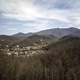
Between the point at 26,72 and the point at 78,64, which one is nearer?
the point at 26,72

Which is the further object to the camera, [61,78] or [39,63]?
[39,63]

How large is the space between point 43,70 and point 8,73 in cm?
617

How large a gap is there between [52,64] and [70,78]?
18.7 ft

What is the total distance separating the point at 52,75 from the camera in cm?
2416

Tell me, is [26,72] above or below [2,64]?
below

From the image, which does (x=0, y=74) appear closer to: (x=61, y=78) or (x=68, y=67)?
(x=61, y=78)

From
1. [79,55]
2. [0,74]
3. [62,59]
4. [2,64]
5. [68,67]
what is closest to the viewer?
[0,74]

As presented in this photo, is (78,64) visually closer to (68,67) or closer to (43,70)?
(68,67)

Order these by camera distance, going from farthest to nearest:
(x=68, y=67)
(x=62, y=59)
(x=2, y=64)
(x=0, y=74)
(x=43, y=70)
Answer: (x=62, y=59) < (x=68, y=67) < (x=43, y=70) < (x=2, y=64) < (x=0, y=74)

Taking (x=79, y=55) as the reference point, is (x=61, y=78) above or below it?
below

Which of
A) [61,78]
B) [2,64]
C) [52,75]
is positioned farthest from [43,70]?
[2,64]

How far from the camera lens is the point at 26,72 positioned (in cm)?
2403

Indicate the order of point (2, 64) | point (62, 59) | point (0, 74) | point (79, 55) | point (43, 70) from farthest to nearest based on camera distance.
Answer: point (79, 55), point (62, 59), point (43, 70), point (2, 64), point (0, 74)

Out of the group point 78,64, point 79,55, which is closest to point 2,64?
point 78,64
